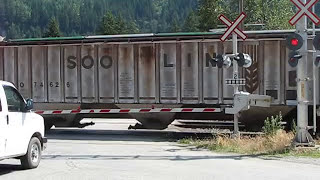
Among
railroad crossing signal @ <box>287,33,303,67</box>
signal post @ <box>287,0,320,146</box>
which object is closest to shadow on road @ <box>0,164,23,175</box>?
signal post @ <box>287,0,320,146</box>

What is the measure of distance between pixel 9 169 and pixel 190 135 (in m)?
9.06

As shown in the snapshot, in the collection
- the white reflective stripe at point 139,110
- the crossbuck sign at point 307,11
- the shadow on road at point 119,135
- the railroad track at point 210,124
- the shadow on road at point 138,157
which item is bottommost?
the shadow on road at point 119,135

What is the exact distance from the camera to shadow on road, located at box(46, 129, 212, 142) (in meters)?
18.1

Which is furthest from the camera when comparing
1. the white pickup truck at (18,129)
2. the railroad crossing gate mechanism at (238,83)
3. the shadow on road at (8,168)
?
the railroad crossing gate mechanism at (238,83)

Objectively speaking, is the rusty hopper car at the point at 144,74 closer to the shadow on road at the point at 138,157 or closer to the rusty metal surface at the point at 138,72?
the rusty metal surface at the point at 138,72

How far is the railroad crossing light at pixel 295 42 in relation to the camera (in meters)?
12.9

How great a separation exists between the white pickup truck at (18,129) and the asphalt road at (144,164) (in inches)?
14.8

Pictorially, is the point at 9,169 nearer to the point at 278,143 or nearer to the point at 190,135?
the point at 278,143

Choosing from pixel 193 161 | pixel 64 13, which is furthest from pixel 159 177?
pixel 64 13

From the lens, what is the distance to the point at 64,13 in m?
144

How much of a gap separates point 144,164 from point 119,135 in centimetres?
766

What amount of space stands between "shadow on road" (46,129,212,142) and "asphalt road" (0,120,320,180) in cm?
88

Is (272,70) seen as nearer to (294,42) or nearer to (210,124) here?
(210,124)

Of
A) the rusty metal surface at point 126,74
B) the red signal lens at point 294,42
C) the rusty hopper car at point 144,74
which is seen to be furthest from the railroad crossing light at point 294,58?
the rusty metal surface at point 126,74
